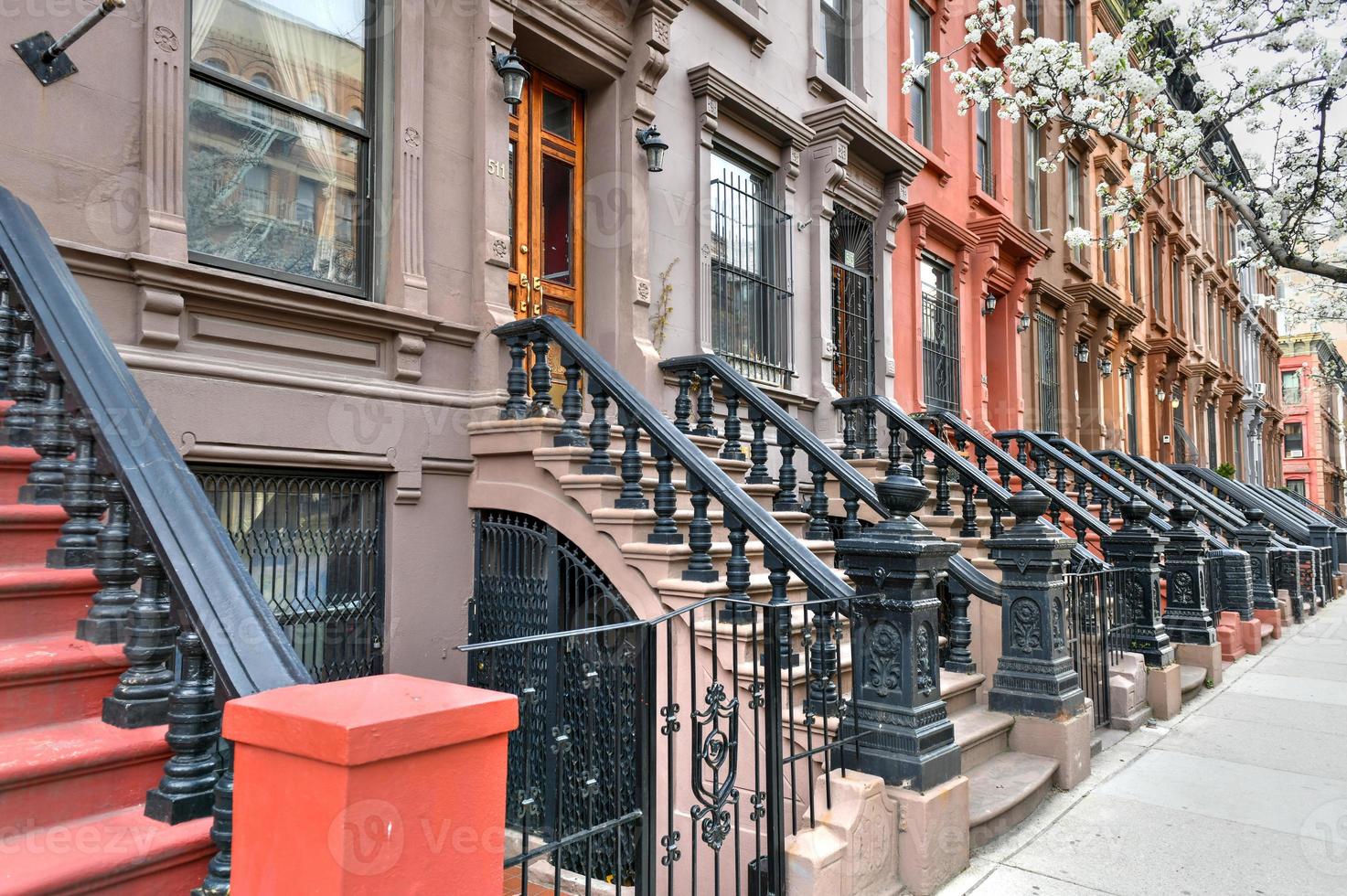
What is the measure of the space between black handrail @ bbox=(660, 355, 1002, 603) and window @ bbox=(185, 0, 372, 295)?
9.16ft

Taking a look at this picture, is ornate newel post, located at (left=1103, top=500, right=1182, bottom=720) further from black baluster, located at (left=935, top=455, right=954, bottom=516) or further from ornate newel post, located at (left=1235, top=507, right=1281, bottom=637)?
ornate newel post, located at (left=1235, top=507, right=1281, bottom=637)

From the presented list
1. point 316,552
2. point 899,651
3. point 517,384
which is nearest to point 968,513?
point 899,651

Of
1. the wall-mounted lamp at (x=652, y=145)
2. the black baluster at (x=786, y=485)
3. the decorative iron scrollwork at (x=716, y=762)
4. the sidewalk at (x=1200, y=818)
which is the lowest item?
the sidewalk at (x=1200, y=818)

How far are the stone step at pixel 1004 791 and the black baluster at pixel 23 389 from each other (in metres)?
4.88

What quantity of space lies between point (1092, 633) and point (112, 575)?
267 inches

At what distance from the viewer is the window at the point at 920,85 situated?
42.8 ft

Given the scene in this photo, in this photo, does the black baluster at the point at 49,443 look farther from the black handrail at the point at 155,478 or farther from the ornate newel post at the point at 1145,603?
the ornate newel post at the point at 1145,603

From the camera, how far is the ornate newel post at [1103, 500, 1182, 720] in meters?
8.08

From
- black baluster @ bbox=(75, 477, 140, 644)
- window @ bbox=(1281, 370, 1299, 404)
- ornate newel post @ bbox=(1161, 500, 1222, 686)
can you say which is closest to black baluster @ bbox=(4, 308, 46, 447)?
black baluster @ bbox=(75, 477, 140, 644)

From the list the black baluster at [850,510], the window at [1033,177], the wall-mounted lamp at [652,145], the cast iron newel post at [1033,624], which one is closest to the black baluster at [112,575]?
the black baluster at [850,510]

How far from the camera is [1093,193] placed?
1906cm

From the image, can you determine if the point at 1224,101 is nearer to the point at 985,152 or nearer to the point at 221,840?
the point at 985,152

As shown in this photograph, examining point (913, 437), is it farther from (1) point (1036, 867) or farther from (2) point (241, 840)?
(2) point (241, 840)

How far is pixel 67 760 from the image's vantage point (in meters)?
2.65
